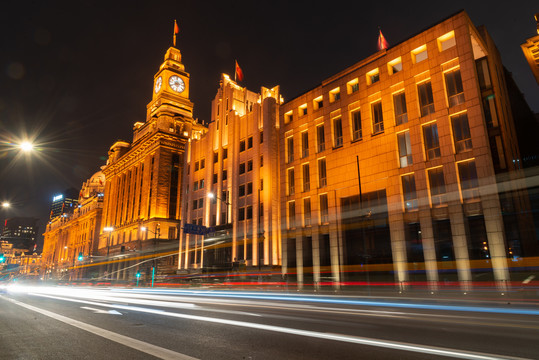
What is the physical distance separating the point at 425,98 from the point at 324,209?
1485cm

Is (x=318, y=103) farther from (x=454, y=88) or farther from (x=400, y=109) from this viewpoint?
(x=454, y=88)

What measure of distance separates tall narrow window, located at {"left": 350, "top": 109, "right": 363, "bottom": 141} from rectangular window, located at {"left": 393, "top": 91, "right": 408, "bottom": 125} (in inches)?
158

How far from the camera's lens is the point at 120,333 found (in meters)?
7.41

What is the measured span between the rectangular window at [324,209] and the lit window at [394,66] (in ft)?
47.5

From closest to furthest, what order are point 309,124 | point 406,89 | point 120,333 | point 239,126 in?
1. point 120,333
2. point 406,89
3. point 309,124
4. point 239,126

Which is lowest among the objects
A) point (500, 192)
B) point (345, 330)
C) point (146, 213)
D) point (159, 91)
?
point (345, 330)

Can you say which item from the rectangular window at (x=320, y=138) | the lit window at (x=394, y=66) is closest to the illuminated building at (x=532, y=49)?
the lit window at (x=394, y=66)

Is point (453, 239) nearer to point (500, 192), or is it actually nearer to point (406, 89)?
point (500, 192)

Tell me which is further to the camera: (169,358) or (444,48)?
(444,48)

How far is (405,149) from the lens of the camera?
3122 centimetres

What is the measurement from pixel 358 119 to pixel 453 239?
15413 mm

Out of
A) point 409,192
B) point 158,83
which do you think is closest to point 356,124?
point 409,192

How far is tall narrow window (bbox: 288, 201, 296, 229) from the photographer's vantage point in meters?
39.2

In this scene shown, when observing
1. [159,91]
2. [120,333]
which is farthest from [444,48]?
[159,91]
